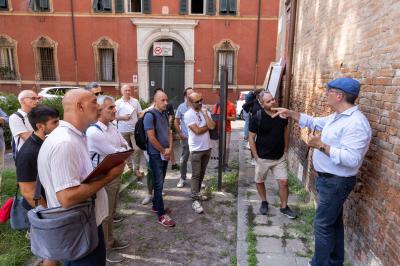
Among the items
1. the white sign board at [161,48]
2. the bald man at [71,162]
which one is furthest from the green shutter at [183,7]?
the bald man at [71,162]

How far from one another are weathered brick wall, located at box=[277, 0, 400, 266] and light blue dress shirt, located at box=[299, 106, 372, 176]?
0.76 feet

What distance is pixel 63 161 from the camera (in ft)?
6.49

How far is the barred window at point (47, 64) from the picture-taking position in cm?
1902

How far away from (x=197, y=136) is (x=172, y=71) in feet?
48.8

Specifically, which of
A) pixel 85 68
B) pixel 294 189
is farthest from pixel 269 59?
pixel 294 189

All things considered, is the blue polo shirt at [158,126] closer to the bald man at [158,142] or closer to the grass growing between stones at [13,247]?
the bald man at [158,142]

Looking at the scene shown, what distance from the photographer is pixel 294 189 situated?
5.53 m

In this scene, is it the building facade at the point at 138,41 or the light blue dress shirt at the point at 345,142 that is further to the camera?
the building facade at the point at 138,41

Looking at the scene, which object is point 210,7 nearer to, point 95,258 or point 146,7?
point 146,7

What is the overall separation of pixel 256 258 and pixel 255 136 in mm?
1754

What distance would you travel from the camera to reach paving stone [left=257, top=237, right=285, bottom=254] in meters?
3.69

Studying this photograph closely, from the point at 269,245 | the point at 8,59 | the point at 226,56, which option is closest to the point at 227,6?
the point at 226,56

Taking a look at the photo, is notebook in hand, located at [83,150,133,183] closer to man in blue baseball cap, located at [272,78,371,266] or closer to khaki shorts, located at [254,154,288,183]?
man in blue baseball cap, located at [272,78,371,266]

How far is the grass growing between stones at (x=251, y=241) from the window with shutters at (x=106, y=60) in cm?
1655
